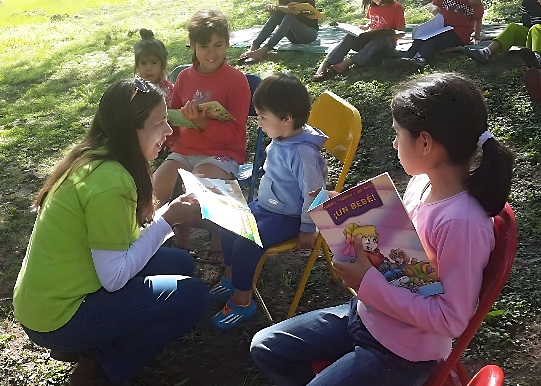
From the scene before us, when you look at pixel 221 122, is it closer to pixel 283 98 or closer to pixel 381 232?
pixel 283 98

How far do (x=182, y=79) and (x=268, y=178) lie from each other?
1191 millimetres

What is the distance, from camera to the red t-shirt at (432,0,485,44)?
22.1 feet

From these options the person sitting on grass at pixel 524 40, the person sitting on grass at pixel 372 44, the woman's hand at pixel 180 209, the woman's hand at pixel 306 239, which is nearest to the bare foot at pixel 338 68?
the person sitting on grass at pixel 372 44

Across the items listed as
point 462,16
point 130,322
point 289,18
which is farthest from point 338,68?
point 130,322

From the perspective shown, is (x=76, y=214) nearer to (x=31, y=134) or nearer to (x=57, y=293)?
(x=57, y=293)

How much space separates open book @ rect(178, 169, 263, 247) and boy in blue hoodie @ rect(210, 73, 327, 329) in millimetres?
276

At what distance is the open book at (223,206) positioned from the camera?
8.38 ft

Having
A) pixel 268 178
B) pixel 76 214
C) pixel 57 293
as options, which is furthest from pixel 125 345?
pixel 268 178

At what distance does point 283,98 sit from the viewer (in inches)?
123

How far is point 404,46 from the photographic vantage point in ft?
24.1

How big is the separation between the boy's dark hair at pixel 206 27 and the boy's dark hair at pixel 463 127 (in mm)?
2299

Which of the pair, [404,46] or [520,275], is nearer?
[520,275]

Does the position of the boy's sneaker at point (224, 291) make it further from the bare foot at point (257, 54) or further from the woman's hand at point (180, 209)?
the bare foot at point (257, 54)

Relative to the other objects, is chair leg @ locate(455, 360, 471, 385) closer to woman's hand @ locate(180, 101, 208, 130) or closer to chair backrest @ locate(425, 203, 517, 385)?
chair backrest @ locate(425, 203, 517, 385)
